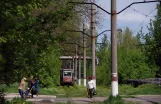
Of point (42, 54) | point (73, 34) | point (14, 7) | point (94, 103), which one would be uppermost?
point (73, 34)

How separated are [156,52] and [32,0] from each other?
27.4 metres

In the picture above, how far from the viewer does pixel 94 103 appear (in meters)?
27.6

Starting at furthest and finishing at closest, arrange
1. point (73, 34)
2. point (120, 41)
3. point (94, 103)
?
point (120, 41), point (73, 34), point (94, 103)

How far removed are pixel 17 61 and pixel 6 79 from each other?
29.7 inches

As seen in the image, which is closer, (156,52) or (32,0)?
(32,0)

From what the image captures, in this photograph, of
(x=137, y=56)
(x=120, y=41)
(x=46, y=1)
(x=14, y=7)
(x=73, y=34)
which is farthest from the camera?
(x=120, y=41)

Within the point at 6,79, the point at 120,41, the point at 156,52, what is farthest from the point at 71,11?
the point at 120,41

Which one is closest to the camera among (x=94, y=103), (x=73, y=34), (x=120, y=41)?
(x=94, y=103)

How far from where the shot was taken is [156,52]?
38969 mm

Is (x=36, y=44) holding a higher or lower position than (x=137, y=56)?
lower

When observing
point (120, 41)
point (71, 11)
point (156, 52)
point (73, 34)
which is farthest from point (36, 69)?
point (120, 41)

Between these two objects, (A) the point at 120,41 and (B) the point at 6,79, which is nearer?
(B) the point at 6,79

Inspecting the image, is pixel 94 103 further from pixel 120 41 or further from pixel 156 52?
pixel 120 41

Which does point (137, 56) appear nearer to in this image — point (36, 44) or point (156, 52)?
point (156, 52)
